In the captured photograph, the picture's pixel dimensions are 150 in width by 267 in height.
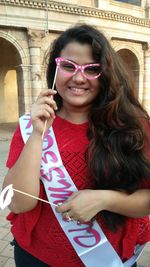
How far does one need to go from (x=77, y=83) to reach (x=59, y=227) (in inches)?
24.2

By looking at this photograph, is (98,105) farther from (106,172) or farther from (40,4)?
(40,4)

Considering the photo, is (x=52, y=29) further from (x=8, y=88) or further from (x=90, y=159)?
(x=90, y=159)

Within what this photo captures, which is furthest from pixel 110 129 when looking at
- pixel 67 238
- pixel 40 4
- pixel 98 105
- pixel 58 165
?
pixel 40 4

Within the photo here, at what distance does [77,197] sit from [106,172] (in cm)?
15

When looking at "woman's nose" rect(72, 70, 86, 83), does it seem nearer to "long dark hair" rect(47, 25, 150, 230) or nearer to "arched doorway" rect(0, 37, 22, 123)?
"long dark hair" rect(47, 25, 150, 230)

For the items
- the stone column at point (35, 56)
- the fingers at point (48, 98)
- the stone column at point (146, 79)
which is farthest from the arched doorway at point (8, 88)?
the fingers at point (48, 98)

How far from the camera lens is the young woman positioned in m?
1.02

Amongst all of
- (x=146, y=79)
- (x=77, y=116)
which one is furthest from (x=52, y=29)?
(x=77, y=116)

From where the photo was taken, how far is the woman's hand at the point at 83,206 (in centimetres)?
100

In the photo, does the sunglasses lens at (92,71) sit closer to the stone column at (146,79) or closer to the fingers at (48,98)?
the fingers at (48,98)

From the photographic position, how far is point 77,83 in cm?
108

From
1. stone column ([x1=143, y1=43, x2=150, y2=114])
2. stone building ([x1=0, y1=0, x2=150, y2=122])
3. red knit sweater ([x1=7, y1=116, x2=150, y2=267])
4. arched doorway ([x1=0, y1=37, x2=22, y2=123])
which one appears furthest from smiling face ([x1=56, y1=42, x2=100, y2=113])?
arched doorway ([x1=0, y1=37, x2=22, y2=123])

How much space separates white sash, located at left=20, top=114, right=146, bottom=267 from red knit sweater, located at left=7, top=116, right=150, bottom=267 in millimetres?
23

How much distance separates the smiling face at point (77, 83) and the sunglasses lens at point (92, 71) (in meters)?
0.02
